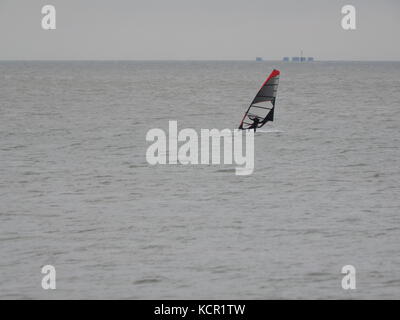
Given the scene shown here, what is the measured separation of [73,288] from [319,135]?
102ft

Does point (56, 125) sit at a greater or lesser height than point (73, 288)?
greater

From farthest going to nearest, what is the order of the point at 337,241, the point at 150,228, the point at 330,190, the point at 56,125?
the point at 56,125 → the point at 330,190 → the point at 150,228 → the point at 337,241

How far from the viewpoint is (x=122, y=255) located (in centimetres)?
1645

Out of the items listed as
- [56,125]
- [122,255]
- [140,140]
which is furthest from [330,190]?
[56,125]

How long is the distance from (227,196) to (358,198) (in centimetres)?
411

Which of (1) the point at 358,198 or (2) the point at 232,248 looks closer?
(2) the point at 232,248

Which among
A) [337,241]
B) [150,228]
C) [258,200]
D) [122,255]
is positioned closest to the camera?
[122,255]

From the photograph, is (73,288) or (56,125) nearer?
(73,288)

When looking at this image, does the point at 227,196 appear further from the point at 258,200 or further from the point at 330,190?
the point at 330,190

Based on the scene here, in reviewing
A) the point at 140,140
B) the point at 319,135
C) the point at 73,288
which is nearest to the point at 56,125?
the point at 140,140

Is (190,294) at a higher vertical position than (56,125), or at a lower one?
lower
